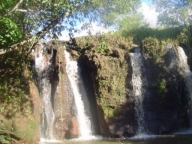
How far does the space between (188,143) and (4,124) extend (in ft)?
30.8

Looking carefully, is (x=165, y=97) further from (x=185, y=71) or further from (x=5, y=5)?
(x=5, y=5)

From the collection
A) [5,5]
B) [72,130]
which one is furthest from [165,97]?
[5,5]

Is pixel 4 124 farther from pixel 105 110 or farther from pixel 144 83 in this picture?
pixel 144 83

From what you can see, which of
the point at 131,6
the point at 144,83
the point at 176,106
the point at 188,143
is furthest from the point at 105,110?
Result: the point at 131,6

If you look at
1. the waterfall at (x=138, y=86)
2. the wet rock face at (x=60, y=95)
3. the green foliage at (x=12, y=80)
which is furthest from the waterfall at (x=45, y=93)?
the waterfall at (x=138, y=86)

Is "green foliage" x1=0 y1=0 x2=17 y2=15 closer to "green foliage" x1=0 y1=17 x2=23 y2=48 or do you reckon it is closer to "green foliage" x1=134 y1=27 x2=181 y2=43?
"green foliage" x1=0 y1=17 x2=23 y2=48

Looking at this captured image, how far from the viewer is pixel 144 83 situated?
23.7 metres

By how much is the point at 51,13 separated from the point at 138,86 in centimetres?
1202

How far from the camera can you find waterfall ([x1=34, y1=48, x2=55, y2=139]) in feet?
71.5

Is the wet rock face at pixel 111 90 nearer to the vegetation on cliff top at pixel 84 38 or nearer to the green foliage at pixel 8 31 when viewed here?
the vegetation on cliff top at pixel 84 38

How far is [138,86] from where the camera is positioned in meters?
23.5

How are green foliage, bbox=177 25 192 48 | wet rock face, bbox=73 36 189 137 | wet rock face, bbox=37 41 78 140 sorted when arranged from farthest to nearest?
green foliage, bbox=177 25 192 48
wet rock face, bbox=73 36 189 137
wet rock face, bbox=37 41 78 140

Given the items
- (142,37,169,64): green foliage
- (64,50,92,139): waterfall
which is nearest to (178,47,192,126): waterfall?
(142,37,169,64): green foliage

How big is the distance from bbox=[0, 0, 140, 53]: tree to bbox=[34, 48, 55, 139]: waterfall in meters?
8.97
